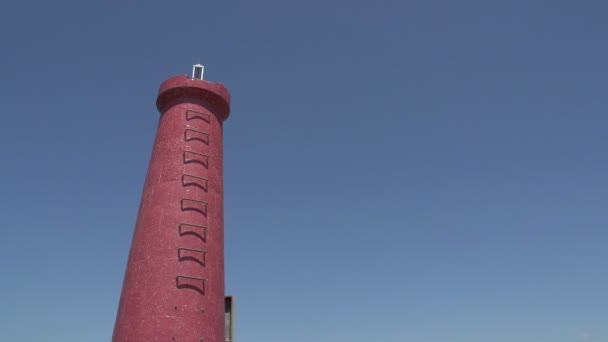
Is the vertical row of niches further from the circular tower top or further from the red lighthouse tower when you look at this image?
the circular tower top

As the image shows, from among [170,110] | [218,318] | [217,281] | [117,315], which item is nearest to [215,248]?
[217,281]

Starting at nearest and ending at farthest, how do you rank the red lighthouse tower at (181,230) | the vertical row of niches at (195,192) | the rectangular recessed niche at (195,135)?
the red lighthouse tower at (181,230) < the vertical row of niches at (195,192) < the rectangular recessed niche at (195,135)

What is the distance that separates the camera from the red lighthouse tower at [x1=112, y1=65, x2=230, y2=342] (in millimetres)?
19109

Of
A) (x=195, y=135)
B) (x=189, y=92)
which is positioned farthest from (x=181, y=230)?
(x=189, y=92)

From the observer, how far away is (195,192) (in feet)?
71.4

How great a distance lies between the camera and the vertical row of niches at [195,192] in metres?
20.0

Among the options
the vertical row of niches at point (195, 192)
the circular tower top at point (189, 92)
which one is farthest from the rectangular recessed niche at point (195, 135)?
the circular tower top at point (189, 92)

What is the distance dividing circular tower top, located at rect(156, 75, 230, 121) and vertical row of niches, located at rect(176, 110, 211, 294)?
768 mm

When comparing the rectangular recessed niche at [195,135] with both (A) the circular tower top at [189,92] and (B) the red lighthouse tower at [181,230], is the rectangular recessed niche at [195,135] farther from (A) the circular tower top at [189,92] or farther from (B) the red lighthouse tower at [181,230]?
(A) the circular tower top at [189,92]

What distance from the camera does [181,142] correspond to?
22562 mm

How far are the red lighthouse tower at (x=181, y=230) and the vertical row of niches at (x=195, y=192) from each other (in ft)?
0.12

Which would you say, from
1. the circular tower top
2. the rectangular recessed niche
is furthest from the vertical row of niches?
the circular tower top

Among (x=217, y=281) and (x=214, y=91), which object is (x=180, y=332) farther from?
(x=214, y=91)

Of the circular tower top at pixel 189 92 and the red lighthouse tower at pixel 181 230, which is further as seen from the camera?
the circular tower top at pixel 189 92
